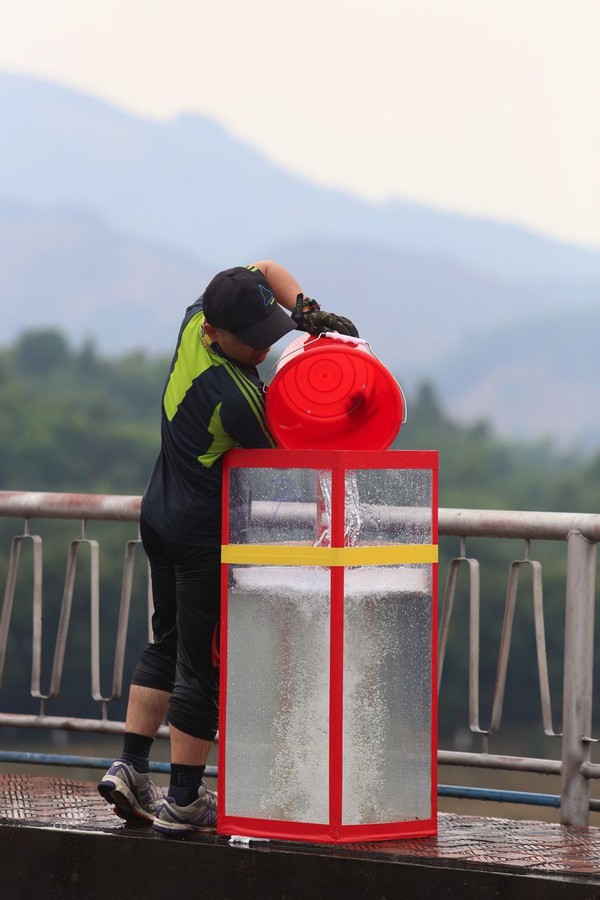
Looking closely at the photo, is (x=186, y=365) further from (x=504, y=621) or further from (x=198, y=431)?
(x=504, y=621)

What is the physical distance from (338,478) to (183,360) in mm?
605

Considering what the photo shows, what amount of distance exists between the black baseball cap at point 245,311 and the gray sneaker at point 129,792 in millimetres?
1403

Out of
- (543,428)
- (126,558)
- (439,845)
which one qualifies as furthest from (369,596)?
(543,428)

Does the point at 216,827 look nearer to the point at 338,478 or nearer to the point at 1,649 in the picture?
the point at 338,478

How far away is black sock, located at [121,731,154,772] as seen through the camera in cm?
466

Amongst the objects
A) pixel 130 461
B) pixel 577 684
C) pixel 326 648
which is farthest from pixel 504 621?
pixel 130 461

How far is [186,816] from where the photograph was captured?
4.49 meters

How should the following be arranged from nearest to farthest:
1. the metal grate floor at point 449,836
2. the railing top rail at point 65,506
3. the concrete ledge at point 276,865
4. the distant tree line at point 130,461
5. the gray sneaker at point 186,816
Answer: the concrete ledge at point 276,865
the metal grate floor at point 449,836
the gray sneaker at point 186,816
the railing top rail at point 65,506
the distant tree line at point 130,461

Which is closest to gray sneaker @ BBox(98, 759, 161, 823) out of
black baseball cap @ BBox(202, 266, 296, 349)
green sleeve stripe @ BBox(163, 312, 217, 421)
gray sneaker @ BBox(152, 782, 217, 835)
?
gray sneaker @ BBox(152, 782, 217, 835)

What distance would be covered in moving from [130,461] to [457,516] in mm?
77223

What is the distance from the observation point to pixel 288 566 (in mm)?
4336

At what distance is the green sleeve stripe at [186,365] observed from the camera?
439cm

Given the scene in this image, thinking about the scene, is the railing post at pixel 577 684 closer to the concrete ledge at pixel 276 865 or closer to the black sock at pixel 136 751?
the concrete ledge at pixel 276 865

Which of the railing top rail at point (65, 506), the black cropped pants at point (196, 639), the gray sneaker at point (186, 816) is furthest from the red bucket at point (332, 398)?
the railing top rail at point (65, 506)
